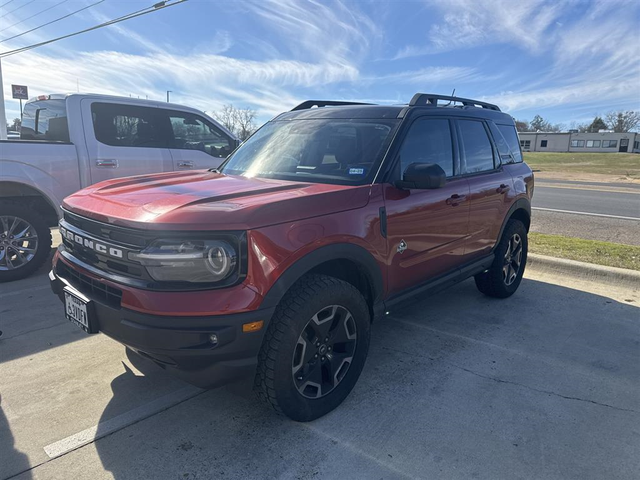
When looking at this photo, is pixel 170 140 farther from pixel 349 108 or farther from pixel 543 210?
pixel 543 210

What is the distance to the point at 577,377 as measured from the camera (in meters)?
3.36

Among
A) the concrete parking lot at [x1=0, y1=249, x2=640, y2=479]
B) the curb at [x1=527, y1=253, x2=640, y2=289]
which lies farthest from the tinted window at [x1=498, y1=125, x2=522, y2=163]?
the concrete parking lot at [x1=0, y1=249, x2=640, y2=479]

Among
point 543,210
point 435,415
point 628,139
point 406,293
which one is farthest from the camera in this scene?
point 628,139

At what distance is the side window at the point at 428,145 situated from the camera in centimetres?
340

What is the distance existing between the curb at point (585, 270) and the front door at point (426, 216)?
8.75 ft

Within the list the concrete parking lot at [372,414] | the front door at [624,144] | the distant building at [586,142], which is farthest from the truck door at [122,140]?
the front door at [624,144]

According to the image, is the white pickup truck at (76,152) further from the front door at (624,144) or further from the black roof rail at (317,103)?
the front door at (624,144)

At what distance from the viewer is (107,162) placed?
572 cm

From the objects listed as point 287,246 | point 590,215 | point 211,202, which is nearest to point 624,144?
point 590,215

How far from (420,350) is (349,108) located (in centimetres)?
207

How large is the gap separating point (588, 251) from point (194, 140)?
590cm

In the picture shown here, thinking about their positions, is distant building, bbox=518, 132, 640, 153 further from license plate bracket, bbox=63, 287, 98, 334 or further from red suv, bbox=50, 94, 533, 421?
license plate bracket, bbox=63, 287, 98, 334

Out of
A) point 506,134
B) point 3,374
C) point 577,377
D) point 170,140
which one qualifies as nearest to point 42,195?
point 170,140

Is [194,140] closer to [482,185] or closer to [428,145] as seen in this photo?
[428,145]
